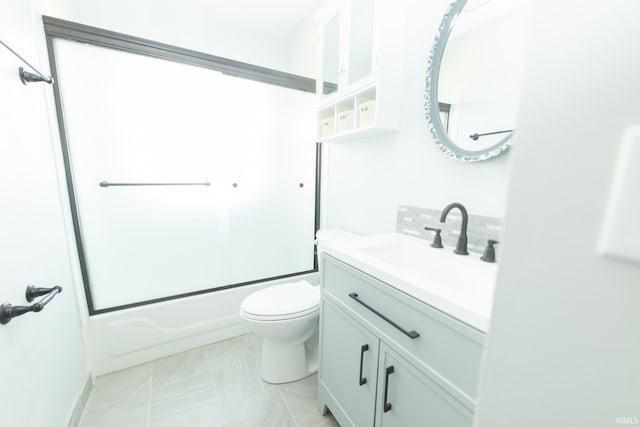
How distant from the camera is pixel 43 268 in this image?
1.04 meters

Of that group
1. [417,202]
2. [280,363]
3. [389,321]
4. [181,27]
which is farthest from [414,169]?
[181,27]

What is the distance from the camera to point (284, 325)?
137 centimetres

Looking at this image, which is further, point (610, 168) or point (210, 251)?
point (210, 251)

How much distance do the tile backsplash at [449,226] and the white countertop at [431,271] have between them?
4 centimetres

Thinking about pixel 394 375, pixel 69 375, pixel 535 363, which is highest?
pixel 535 363

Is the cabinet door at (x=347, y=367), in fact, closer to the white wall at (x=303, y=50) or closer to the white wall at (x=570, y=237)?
the white wall at (x=570, y=237)

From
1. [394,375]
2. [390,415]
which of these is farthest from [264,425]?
[394,375]

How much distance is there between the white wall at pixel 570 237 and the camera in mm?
213

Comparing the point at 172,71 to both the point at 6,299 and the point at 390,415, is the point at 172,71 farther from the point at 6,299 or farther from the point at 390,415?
the point at 390,415

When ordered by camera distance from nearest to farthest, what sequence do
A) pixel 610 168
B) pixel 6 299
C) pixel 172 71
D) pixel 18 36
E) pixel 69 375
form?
pixel 610 168 → pixel 6 299 → pixel 18 36 → pixel 69 375 → pixel 172 71

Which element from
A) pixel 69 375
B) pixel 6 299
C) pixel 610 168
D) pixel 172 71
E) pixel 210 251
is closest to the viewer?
pixel 610 168

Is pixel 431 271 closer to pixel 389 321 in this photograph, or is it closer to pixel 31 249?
pixel 389 321

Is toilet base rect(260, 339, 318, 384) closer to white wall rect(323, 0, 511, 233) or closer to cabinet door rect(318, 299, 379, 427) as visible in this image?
cabinet door rect(318, 299, 379, 427)

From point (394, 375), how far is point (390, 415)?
0.16 m
